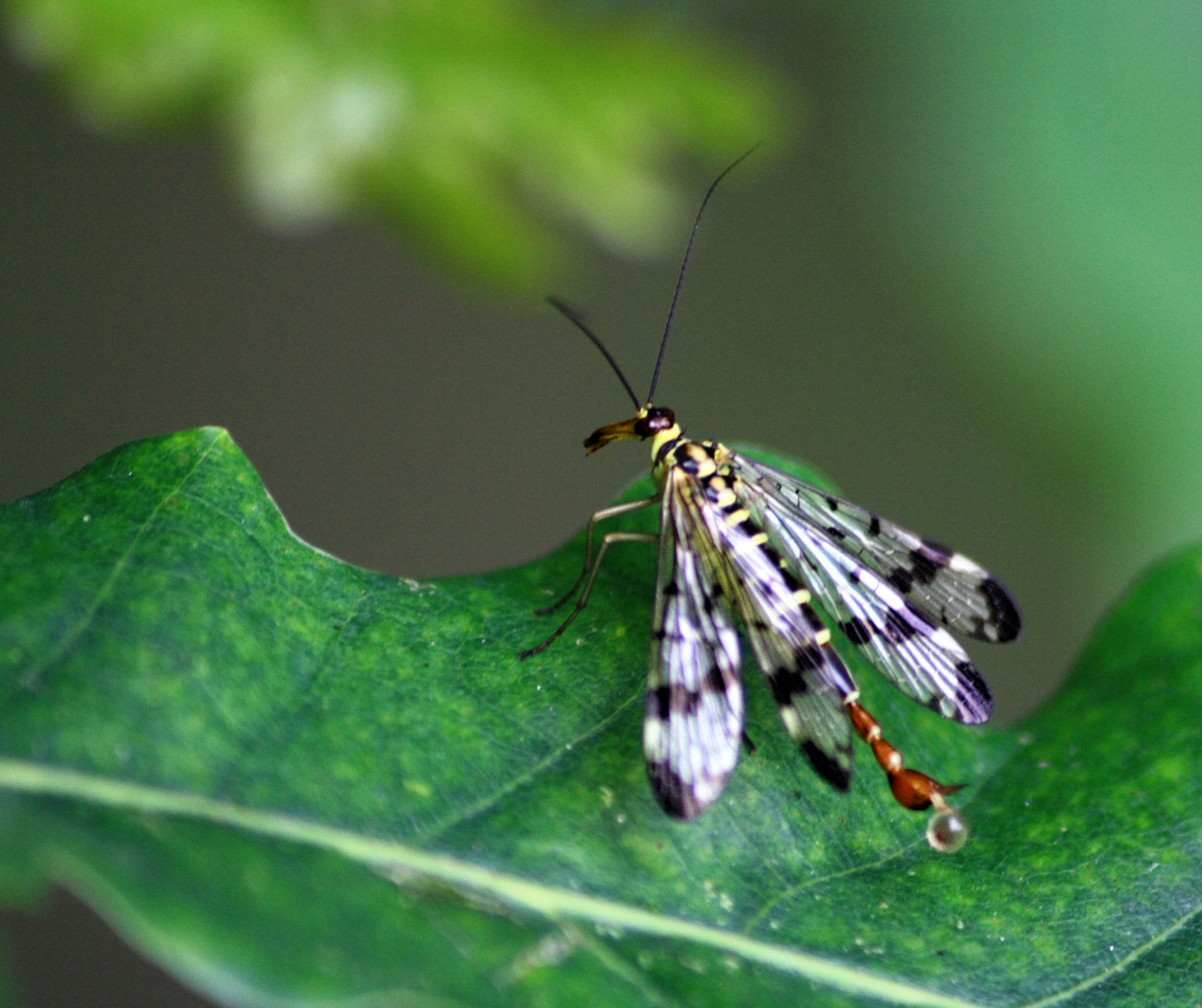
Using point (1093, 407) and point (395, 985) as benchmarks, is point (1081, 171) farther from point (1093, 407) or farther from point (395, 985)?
point (395, 985)

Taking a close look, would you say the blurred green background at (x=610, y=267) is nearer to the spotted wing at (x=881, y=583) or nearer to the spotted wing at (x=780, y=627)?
the spotted wing at (x=881, y=583)

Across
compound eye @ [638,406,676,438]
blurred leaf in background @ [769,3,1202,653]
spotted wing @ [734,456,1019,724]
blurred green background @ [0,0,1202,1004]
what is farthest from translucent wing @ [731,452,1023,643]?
blurred leaf in background @ [769,3,1202,653]

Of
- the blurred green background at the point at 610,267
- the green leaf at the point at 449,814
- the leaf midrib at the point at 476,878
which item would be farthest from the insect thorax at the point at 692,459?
the blurred green background at the point at 610,267

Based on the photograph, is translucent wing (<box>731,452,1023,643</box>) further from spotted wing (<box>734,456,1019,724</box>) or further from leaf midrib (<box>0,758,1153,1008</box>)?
leaf midrib (<box>0,758,1153,1008</box>)

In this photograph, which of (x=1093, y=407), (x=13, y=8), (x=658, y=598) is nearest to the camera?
(x=658, y=598)

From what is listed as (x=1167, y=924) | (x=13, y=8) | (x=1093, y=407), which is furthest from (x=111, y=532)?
(x=1093, y=407)

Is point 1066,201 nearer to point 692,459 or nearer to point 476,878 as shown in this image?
point 692,459
